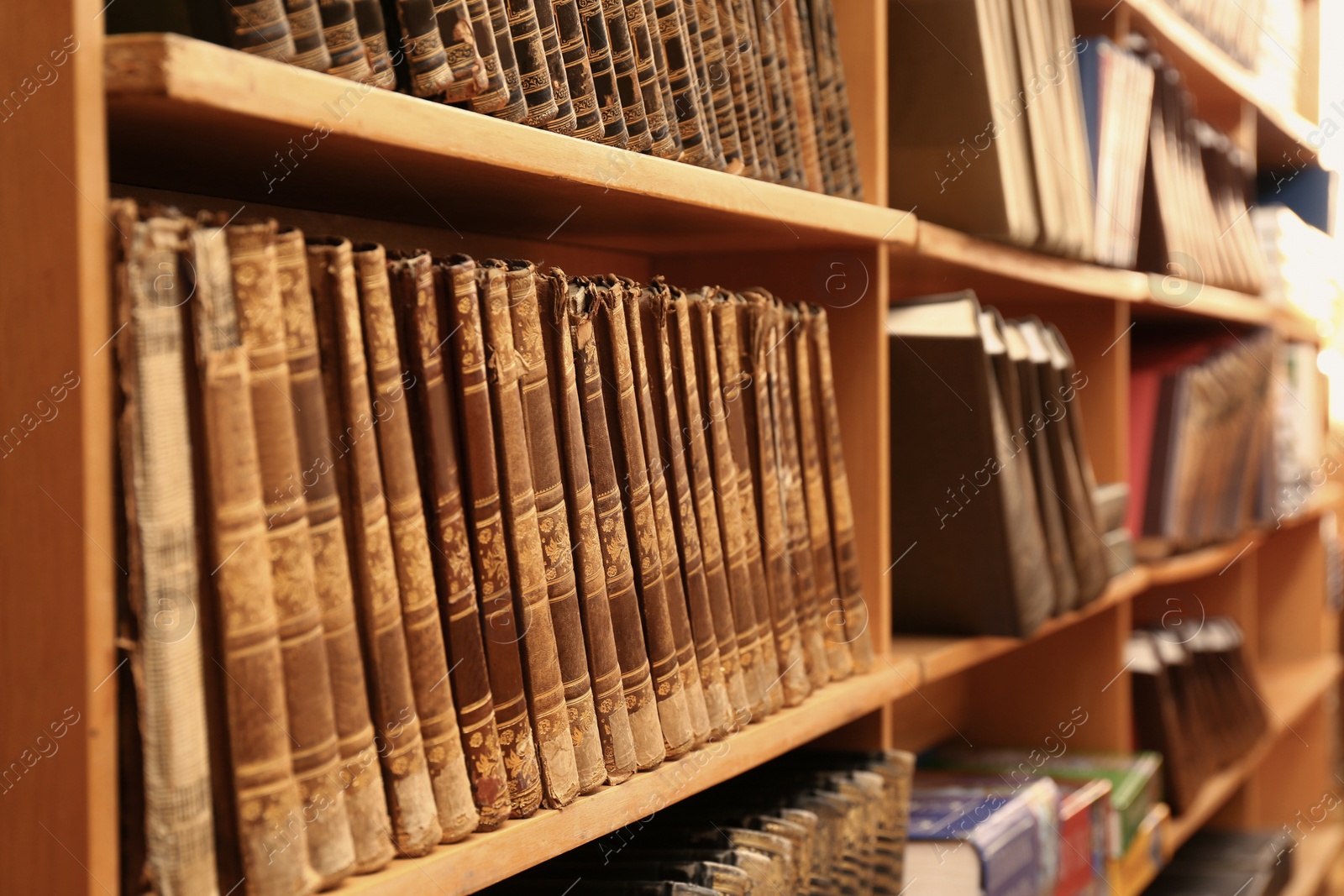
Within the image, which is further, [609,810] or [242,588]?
[609,810]

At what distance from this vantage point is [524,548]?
74 cm

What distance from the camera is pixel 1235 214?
232cm

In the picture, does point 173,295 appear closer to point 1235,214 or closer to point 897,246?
point 897,246

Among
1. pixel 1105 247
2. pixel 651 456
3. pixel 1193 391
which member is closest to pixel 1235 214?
pixel 1193 391

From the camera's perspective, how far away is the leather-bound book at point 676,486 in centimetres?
88

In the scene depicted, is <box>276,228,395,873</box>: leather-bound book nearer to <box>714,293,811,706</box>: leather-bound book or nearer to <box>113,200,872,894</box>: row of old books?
<box>113,200,872,894</box>: row of old books

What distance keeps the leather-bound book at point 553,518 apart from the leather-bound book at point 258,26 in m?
0.19

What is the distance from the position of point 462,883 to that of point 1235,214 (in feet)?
7.07

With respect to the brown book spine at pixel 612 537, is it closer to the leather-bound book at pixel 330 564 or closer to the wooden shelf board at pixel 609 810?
the wooden shelf board at pixel 609 810

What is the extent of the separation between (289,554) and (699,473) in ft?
1.25

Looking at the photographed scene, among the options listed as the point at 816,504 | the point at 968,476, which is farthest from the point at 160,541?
the point at 968,476

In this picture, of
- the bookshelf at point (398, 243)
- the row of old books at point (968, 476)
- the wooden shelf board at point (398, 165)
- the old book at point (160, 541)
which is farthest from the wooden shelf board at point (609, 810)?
the wooden shelf board at point (398, 165)

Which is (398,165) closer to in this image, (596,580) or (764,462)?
(596,580)

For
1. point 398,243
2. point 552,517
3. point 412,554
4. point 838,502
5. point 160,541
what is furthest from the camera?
point 838,502
